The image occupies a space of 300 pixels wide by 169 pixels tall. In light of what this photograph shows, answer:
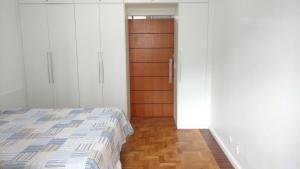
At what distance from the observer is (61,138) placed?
72.0 inches

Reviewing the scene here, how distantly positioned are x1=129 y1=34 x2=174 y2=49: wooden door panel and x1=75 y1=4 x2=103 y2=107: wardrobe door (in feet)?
2.78

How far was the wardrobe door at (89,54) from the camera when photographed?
11.5ft

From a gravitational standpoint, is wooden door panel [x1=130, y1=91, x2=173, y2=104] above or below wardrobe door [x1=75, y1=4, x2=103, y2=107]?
below

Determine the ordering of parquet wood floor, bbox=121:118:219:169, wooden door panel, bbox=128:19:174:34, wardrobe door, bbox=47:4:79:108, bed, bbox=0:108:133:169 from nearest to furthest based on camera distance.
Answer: bed, bbox=0:108:133:169, parquet wood floor, bbox=121:118:219:169, wardrobe door, bbox=47:4:79:108, wooden door panel, bbox=128:19:174:34

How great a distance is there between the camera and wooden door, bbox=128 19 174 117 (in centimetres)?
420

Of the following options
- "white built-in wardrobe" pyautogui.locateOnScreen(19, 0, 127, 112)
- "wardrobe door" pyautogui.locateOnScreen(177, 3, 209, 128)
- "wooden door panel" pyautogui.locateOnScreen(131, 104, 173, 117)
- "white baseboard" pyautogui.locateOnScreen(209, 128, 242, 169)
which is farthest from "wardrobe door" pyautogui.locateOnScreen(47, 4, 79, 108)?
"white baseboard" pyautogui.locateOnScreen(209, 128, 242, 169)

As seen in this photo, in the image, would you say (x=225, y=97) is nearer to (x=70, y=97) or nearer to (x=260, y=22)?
(x=260, y=22)

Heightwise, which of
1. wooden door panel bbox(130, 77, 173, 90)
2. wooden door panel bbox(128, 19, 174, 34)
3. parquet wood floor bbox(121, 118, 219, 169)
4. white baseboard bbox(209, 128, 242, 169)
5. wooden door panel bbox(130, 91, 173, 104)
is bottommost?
parquet wood floor bbox(121, 118, 219, 169)

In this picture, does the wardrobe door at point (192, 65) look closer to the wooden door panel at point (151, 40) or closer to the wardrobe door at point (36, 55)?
the wooden door panel at point (151, 40)

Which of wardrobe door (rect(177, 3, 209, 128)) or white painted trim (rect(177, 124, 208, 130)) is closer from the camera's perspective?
wardrobe door (rect(177, 3, 209, 128))

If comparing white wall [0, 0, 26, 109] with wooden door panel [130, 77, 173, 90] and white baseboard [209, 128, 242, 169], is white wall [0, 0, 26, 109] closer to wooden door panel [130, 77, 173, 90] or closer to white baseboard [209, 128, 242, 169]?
wooden door panel [130, 77, 173, 90]

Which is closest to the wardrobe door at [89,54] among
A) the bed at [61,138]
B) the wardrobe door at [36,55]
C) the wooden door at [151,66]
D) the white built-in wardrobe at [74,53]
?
the white built-in wardrobe at [74,53]

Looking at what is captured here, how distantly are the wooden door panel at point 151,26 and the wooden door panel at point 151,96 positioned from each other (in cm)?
112

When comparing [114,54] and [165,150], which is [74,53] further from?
[165,150]
